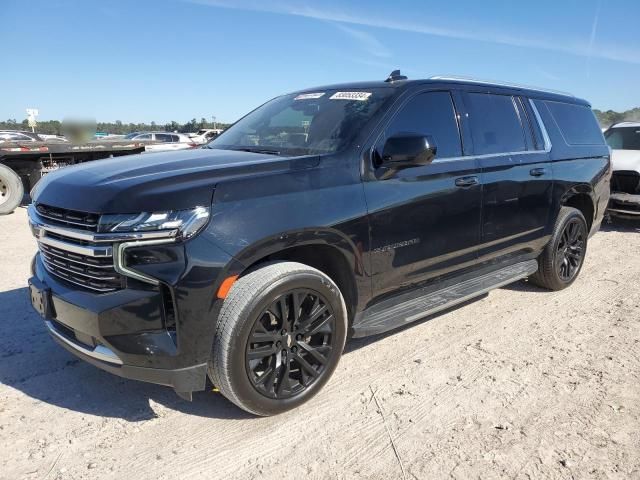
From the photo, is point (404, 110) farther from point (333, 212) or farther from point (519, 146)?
point (519, 146)

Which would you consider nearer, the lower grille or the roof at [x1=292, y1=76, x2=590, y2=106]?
the lower grille

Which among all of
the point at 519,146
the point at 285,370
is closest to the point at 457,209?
the point at 519,146

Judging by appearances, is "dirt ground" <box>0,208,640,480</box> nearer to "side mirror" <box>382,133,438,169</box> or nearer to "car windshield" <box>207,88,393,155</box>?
"side mirror" <box>382,133,438,169</box>

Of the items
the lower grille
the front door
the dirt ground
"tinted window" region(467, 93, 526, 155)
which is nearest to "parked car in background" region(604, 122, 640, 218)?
"tinted window" region(467, 93, 526, 155)

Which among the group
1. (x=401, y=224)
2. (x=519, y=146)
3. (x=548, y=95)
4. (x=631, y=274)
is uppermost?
(x=548, y=95)

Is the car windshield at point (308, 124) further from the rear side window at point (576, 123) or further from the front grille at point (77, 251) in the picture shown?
the rear side window at point (576, 123)

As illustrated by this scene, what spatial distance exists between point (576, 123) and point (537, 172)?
52.2 inches

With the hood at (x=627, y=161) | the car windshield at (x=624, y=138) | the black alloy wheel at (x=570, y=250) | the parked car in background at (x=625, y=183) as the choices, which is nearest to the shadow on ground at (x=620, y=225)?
the parked car in background at (x=625, y=183)

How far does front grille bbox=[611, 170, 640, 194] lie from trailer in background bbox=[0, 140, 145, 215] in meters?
10.7

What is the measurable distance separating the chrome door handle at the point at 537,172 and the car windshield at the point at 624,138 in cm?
609

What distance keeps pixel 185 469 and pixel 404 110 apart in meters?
2.65

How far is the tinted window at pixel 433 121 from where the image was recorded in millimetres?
3465

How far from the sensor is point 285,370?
285 centimetres

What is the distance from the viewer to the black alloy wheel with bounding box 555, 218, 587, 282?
5121 millimetres
